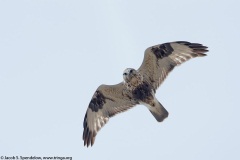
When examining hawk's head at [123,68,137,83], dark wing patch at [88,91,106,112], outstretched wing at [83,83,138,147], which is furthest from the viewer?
dark wing patch at [88,91,106,112]

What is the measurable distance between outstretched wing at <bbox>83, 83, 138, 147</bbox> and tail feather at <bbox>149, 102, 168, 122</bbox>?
33.2 inches

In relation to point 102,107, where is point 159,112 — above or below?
below

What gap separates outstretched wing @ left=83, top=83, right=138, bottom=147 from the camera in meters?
22.3

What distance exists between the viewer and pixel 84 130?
22.9 meters

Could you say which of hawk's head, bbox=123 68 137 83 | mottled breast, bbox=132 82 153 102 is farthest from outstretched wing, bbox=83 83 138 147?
hawk's head, bbox=123 68 137 83

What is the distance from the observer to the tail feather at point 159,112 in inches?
853

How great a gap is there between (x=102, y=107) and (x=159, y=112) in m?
2.19

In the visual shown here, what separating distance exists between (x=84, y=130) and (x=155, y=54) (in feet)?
12.4

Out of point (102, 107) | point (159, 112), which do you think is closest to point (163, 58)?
point (159, 112)

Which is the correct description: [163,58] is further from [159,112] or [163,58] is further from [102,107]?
[102,107]

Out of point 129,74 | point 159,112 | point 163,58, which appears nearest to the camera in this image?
point 129,74

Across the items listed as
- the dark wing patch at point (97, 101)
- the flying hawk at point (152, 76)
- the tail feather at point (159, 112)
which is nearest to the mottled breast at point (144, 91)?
the flying hawk at point (152, 76)

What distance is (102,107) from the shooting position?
74.5 ft

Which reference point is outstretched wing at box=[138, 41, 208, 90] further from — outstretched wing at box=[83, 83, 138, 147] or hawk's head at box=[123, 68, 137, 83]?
outstretched wing at box=[83, 83, 138, 147]
